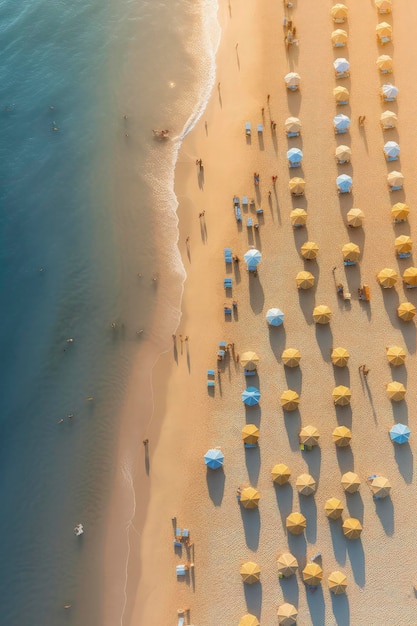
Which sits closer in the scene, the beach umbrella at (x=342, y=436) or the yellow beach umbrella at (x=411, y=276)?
the beach umbrella at (x=342, y=436)

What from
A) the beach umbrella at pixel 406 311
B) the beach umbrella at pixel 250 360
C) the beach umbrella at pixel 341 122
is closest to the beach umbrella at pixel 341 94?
the beach umbrella at pixel 341 122

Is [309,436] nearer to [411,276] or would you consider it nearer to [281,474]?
[281,474]

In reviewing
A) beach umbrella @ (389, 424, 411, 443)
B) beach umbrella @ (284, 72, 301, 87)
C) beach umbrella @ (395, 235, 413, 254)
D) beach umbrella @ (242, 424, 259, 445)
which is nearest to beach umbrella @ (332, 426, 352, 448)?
beach umbrella @ (389, 424, 411, 443)

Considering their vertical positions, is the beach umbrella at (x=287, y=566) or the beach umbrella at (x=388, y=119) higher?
the beach umbrella at (x=388, y=119)

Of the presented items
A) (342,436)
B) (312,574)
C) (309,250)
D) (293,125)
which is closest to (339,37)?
(293,125)

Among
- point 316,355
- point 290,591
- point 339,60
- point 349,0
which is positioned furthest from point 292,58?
point 290,591

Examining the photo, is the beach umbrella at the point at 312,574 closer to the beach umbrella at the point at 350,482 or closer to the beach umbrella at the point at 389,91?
the beach umbrella at the point at 350,482

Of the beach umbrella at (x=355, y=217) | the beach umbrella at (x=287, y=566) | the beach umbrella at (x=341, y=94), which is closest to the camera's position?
the beach umbrella at (x=287, y=566)

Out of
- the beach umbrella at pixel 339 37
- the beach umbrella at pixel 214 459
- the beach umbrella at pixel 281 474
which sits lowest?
the beach umbrella at pixel 281 474
